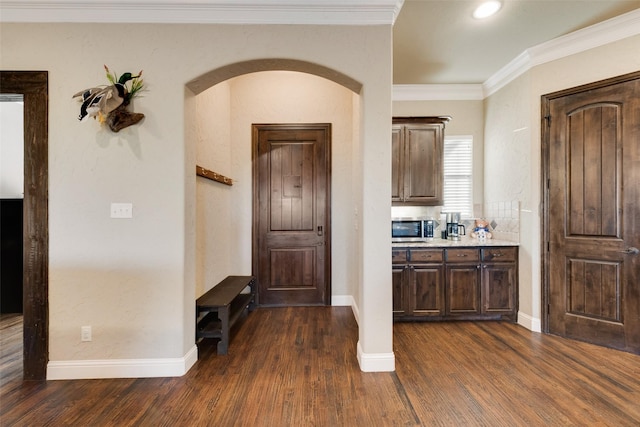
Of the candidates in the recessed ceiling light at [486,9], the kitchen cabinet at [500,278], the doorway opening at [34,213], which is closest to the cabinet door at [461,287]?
the kitchen cabinet at [500,278]

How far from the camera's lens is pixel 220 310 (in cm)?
245

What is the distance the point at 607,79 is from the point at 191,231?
383 centimetres

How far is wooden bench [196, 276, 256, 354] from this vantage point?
2422 millimetres

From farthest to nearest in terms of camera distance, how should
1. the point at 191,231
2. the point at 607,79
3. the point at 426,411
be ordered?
1. the point at 607,79
2. the point at 191,231
3. the point at 426,411

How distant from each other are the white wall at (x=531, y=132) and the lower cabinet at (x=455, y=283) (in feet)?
0.58

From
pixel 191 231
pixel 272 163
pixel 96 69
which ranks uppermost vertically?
pixel 96 69

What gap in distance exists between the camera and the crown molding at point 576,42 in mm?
2399

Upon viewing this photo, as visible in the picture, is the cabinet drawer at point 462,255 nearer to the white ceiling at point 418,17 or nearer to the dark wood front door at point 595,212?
the dark wood front door at point 595,212

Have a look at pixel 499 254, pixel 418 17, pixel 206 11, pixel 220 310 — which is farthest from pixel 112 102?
pixel 499 254

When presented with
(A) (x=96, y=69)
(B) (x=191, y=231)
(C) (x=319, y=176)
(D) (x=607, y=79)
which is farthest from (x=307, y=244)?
(D) (x=607, y=79)

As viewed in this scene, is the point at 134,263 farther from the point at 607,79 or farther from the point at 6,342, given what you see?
the point at 607,79

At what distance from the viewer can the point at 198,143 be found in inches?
108

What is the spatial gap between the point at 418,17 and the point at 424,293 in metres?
2.64

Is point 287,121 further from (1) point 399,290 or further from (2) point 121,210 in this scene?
(1) point 399,290
